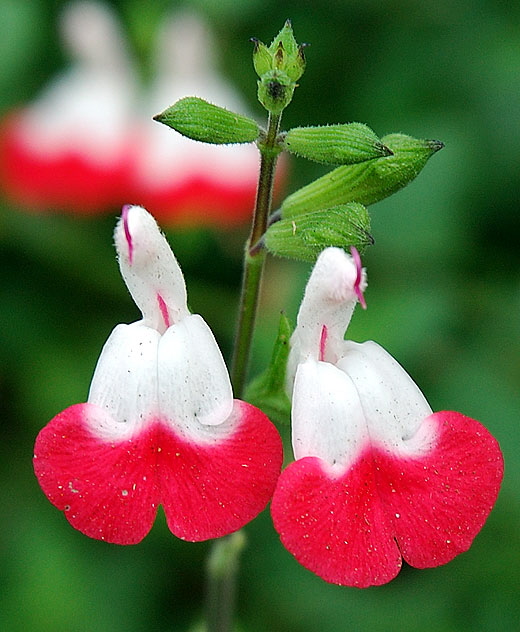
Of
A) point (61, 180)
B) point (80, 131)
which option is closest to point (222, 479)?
point (61, 180)

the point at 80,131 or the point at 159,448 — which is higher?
the point at 159,448

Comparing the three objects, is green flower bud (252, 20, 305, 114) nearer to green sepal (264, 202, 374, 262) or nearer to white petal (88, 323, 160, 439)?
green sepal (264, 202, 374, 262)

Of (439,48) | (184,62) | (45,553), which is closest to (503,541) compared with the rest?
(45,553)

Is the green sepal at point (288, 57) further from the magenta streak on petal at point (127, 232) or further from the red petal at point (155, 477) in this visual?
the red petal at point (155, 477)

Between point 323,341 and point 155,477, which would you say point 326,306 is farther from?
point 155,477

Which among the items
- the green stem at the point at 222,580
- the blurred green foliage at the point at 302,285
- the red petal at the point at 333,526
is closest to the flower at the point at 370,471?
the red petal at the point at 333,526
